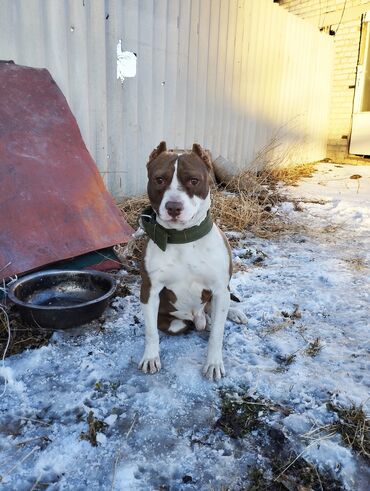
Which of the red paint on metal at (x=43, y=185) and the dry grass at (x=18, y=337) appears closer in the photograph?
the dry grass at (x=18, y=337)

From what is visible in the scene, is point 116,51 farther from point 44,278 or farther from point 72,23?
point 44,278

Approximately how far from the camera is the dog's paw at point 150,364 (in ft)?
5.98

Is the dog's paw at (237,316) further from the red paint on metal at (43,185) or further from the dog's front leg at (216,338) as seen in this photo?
the red paint on metal at (43,185)

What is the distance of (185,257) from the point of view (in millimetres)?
1772

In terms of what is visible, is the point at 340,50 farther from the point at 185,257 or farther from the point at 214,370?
the point at 214,370

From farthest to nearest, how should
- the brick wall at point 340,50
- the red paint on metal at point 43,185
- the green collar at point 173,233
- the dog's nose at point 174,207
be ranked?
the brick wall at point 340,50
the red paint on metal at point 43,185
the green collar at point 173,233
the dog's nose at point 174,207

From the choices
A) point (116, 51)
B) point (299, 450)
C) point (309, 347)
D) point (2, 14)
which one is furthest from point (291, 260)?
point (2, 14)

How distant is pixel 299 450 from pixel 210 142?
4820 mm

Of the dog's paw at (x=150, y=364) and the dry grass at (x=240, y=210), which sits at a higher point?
the dry grass at (x=240, y=210)

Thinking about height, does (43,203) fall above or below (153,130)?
below

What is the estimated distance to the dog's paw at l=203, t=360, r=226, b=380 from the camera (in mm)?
1774

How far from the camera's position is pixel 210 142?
5.68 meters

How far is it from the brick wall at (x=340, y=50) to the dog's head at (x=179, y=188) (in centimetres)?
821

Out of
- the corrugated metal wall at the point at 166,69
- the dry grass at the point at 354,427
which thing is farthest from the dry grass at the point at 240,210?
the dry grass at the point at 354,427
